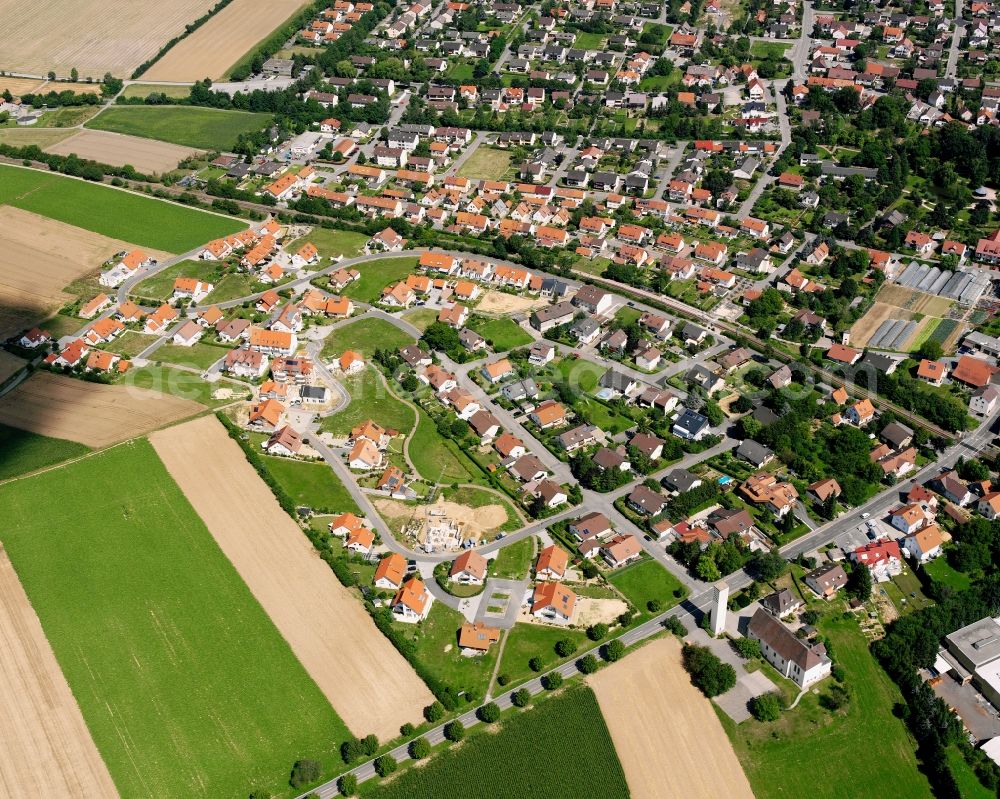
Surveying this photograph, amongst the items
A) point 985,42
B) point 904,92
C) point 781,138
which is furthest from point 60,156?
point 985,42

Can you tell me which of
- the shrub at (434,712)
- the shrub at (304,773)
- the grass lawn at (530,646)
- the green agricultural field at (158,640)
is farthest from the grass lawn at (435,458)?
the shrub at (304,773)

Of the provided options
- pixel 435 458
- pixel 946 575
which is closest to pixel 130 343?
pixel 435 458

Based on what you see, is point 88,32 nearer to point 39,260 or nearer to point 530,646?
point 39,260

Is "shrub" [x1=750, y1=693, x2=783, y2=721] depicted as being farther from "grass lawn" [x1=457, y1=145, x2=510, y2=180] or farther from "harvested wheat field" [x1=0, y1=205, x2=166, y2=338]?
"grass lawn" [x1=457, y1=145, x2=510, y2=180]

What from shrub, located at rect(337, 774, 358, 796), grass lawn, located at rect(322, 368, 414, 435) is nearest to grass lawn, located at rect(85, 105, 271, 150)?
grass lawn, located at rect(322, 368, 414, 435)

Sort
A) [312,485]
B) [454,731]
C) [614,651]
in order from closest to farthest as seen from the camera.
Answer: [454,731], [614,651], [312,485]

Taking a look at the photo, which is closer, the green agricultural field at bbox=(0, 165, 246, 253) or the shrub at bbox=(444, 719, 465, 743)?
the shrub at bbox=(444, 719, 465, 743)
